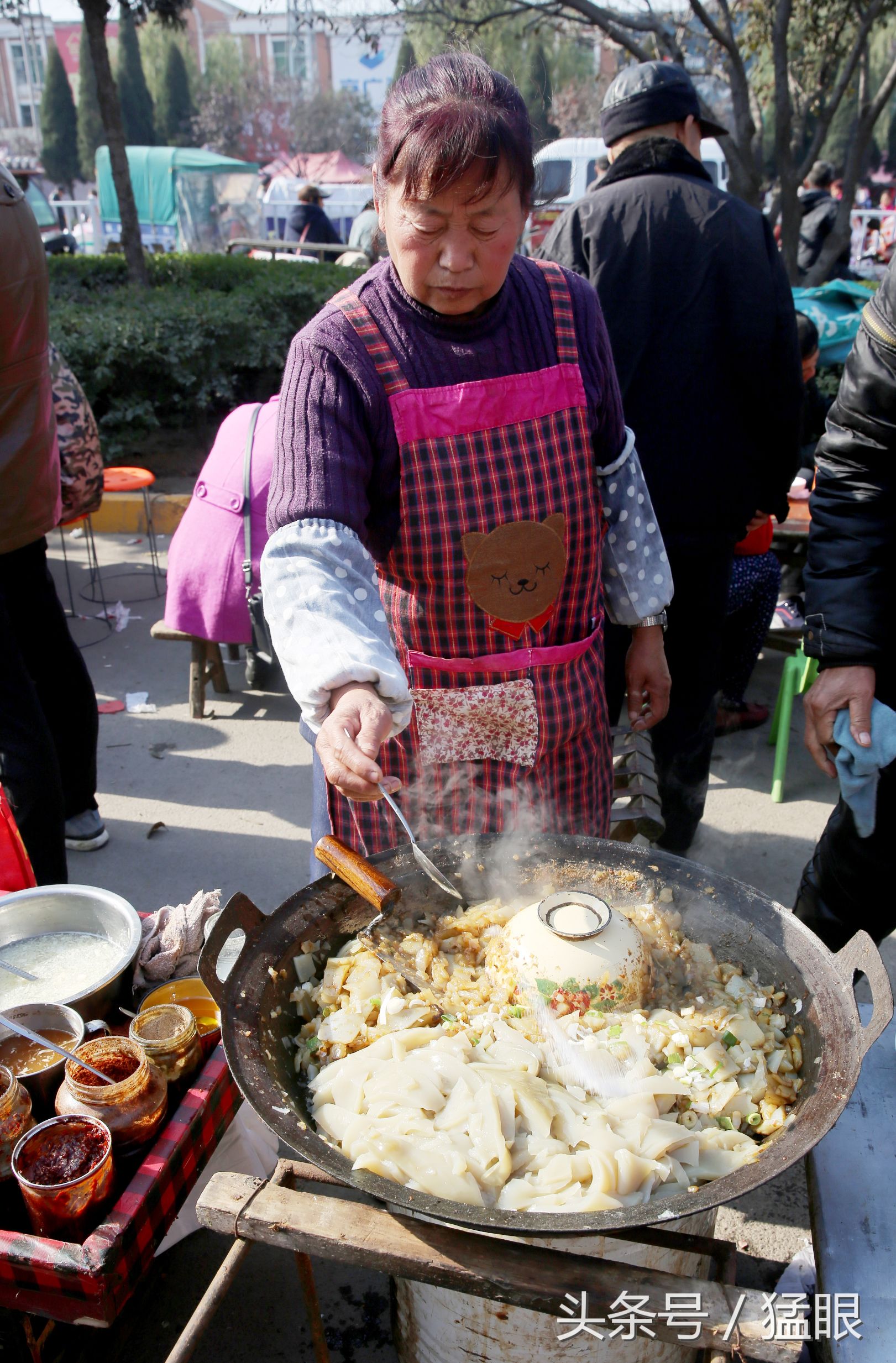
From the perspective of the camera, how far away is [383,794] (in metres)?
1.55

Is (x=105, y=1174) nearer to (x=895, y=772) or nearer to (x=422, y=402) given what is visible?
(x=422, y=402)

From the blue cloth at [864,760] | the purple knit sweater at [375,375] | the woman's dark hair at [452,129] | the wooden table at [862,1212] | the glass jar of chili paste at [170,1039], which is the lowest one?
the wooden table at [862,1212]

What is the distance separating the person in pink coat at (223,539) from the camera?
4.43 meters

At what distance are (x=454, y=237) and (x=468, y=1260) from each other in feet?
5.38

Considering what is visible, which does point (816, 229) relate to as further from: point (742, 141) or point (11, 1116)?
point (11, 1116)

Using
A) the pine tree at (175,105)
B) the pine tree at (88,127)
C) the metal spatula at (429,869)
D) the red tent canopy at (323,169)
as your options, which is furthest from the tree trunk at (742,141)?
the pine tree at (175,105)

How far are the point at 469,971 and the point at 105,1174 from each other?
2.34 ft

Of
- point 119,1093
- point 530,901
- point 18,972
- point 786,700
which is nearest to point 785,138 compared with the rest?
point 786,700

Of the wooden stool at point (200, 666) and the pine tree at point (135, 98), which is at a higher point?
the pine tree at point (135, 98)

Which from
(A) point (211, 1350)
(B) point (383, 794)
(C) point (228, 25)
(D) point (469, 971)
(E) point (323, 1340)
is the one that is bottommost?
(A) point (211, 1350)

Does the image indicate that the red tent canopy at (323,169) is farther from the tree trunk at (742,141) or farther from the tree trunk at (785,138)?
the tree trunk at (785,138)

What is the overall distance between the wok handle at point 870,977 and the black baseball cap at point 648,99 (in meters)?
2.93

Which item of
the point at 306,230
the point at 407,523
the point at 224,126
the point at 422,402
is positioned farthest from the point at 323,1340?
the point at 224,126

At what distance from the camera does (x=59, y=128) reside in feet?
154
